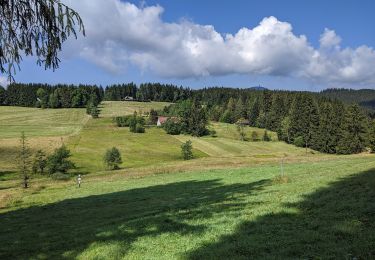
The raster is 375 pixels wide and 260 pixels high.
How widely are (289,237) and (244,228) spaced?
2.57 metres

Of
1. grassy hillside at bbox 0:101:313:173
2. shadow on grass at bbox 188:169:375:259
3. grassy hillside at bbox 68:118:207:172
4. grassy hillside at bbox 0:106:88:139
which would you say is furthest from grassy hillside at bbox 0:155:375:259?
grassy hillside at bbox 0:106:88:139

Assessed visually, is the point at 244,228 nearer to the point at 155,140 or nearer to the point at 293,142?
the point at 155,140

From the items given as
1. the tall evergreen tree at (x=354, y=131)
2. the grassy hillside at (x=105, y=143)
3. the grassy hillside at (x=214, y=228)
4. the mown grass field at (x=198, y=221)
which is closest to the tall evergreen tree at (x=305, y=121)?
the grassy hillside at (x=105, y=143)

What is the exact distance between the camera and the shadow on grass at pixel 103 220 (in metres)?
17.7

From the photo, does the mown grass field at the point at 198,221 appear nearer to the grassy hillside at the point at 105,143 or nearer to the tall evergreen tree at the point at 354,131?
the grassy hillside at the point at 105,143

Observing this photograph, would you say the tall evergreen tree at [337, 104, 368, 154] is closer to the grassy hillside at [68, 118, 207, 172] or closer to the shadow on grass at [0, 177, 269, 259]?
the grassy hillside at [68, 118, 207, 172]

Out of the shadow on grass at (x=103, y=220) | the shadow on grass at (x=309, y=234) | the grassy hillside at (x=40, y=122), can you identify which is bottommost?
the grassy hillside at (x=40, y=122)

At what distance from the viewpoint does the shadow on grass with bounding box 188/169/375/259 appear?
1243 cm

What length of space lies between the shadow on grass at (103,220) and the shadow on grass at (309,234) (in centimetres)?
271

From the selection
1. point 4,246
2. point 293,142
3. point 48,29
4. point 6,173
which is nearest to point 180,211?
point 4,246

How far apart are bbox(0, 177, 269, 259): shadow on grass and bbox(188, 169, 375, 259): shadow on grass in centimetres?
271

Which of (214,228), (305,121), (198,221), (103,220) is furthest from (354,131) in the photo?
(214,228)

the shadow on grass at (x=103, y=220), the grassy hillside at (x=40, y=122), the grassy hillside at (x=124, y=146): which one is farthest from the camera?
the grassy hillside at (x=40, y=122)

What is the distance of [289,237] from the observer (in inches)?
560
